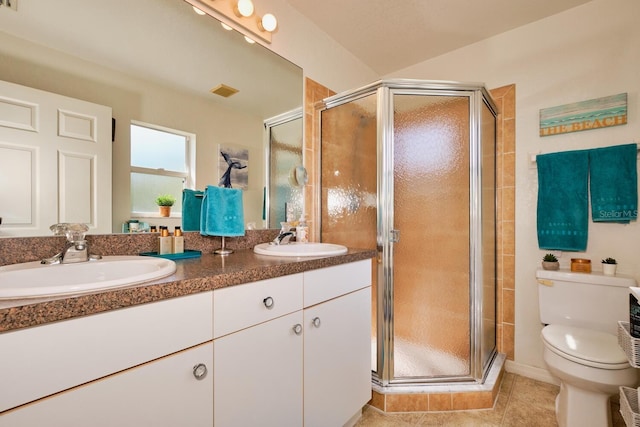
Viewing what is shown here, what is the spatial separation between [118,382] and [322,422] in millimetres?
886

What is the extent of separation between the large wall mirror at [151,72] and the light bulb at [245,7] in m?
0.13

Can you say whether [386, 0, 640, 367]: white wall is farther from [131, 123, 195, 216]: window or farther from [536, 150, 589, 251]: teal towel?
[131, 123, 195, 216]: window

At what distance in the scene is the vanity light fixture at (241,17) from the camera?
140 cm

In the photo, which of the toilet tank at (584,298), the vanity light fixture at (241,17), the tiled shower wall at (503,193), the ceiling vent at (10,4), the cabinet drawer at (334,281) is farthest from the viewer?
the tiled shower wall at (503,193)

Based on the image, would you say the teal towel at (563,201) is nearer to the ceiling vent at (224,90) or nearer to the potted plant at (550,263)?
the potted plant at (550,263)

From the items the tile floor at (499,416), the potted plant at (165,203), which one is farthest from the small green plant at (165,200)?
the tile floor at (499,416)

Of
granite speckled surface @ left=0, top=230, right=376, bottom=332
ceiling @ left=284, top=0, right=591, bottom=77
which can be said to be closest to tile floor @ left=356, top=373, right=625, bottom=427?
granite speckled surface @ left=0, top=230, right=376, bottom=332

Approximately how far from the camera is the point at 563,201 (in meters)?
1.77

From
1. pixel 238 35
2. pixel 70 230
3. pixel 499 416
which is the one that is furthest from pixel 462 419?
pixel 238 35

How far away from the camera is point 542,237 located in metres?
1.84

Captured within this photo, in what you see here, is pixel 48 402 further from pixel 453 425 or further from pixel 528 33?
pixel 528 33

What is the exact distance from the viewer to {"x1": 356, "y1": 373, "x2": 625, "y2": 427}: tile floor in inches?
58.9

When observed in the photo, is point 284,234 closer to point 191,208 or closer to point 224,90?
point 191,208

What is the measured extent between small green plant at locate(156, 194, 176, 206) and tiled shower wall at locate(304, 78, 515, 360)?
88cm
